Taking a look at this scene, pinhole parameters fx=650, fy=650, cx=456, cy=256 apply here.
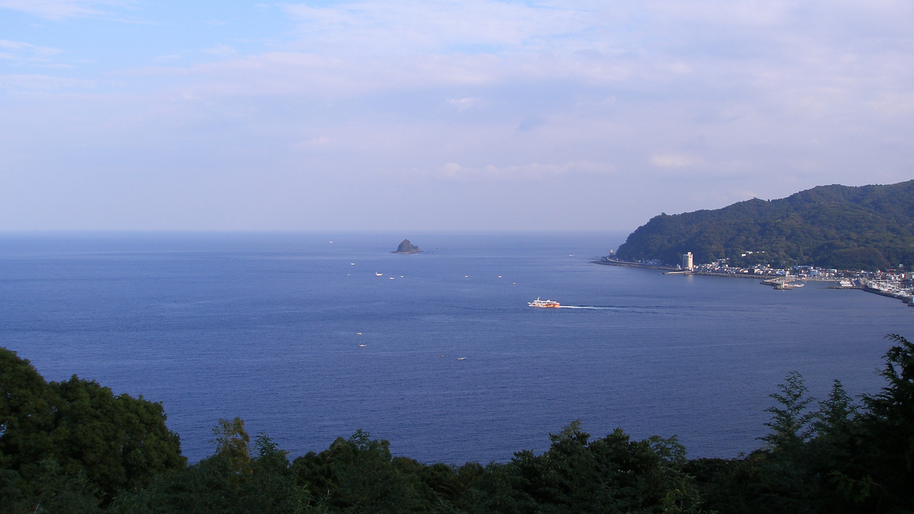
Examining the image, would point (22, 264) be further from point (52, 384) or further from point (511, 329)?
point (52, 384)

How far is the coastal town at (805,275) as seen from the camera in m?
49.6

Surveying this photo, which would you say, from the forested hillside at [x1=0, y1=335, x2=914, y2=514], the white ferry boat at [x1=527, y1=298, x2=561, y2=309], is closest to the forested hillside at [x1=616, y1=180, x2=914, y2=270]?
the white ferry boat at [x1=527, y1=298, x2=561, y2=309]

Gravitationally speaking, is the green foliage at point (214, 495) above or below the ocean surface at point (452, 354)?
above

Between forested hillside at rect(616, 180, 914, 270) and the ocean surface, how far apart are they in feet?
42.2

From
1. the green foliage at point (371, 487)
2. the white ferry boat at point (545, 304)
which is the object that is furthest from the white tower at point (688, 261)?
the green foliage at point (371, 487)

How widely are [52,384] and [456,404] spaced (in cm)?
1231

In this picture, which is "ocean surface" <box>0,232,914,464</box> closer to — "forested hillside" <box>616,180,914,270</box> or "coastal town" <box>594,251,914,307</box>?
"coastal town" <box>594,251,914,307</box>

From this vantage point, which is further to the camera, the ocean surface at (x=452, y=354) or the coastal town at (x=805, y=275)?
the coastal town at (x=805, y=275)

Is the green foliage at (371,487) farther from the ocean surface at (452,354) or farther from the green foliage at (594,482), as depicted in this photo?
the ocean surface at (452,354)

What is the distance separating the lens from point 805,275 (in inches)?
2389

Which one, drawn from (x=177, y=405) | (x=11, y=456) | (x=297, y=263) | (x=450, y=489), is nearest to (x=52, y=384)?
(x=11, y=456)

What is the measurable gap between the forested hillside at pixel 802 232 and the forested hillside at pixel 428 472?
6159 centimetres

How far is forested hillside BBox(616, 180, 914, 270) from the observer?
62.2 m

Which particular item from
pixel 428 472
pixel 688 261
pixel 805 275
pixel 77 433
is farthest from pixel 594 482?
pixel 688 261
